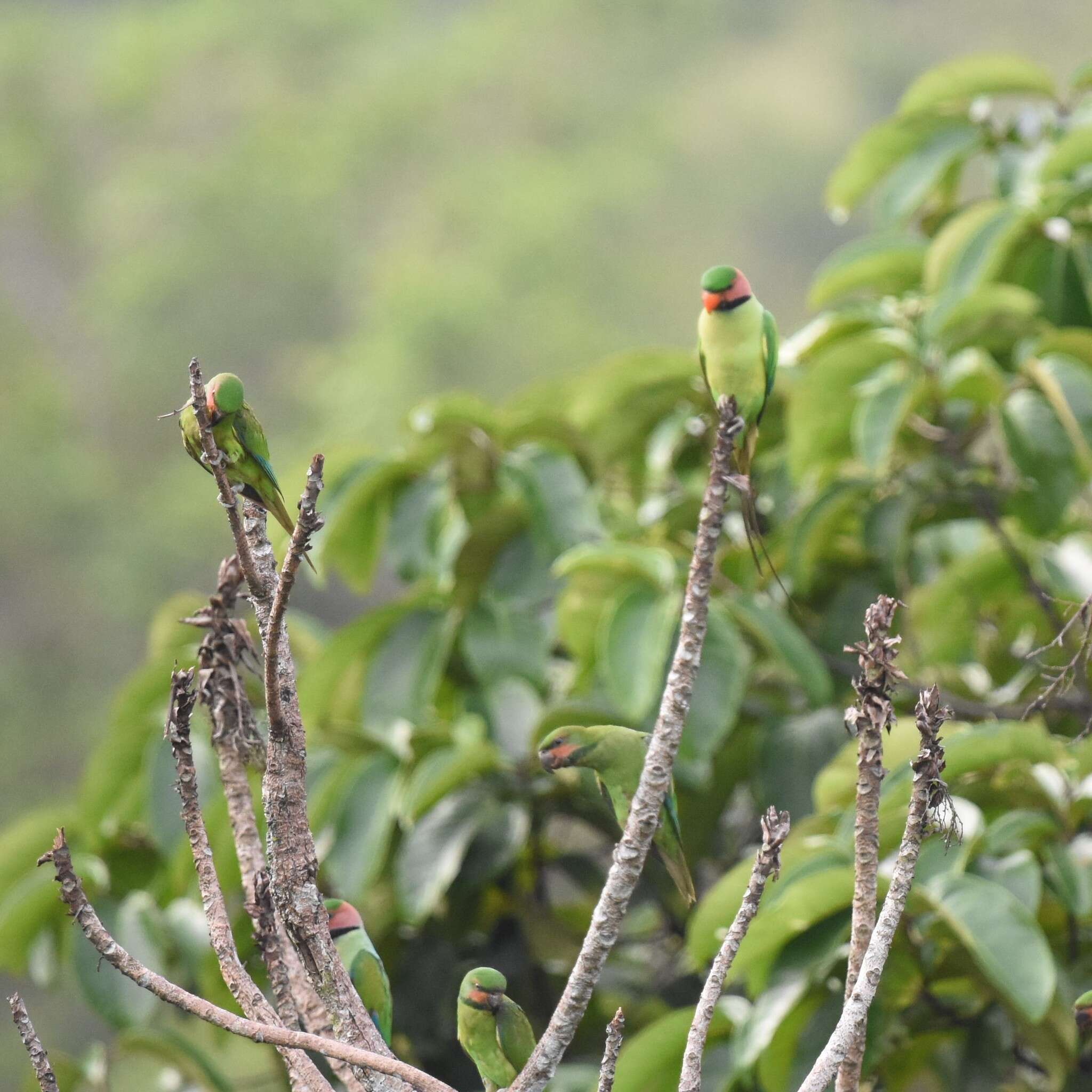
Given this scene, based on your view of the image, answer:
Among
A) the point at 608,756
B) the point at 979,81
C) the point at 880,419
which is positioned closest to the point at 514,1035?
the point at 608,756

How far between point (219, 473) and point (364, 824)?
4.69 ft

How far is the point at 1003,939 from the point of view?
162 centimetres

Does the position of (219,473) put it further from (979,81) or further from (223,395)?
(979,81)

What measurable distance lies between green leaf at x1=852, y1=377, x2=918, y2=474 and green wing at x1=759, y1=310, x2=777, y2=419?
101 cm

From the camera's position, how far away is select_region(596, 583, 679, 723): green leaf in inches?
79.4

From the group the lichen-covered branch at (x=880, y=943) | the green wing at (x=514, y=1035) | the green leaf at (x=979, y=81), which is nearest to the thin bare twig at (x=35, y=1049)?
the green wing at (x=514, y=1035)

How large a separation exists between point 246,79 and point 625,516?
2472 cm

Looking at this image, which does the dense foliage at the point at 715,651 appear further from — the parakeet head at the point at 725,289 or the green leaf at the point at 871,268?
the parakeet head at the point at 725,289

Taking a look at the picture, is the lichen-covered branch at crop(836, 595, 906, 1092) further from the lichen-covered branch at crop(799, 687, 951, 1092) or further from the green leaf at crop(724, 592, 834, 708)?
the green leaf at crop(724, 592, 834, 708)

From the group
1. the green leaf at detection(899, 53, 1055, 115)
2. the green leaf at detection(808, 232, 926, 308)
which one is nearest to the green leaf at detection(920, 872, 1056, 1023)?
the green leaf at detection(808, 232, 926, 308)

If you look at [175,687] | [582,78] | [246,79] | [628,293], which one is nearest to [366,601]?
[175,687]

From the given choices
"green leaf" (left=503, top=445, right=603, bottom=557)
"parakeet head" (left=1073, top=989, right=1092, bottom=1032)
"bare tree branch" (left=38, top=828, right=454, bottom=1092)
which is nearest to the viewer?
"bare tree branch" (left=38, top=828, right=454, bottom=1092)

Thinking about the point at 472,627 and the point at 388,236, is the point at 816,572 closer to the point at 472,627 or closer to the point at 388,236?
the point at 472,627

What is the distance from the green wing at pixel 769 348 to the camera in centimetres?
117
